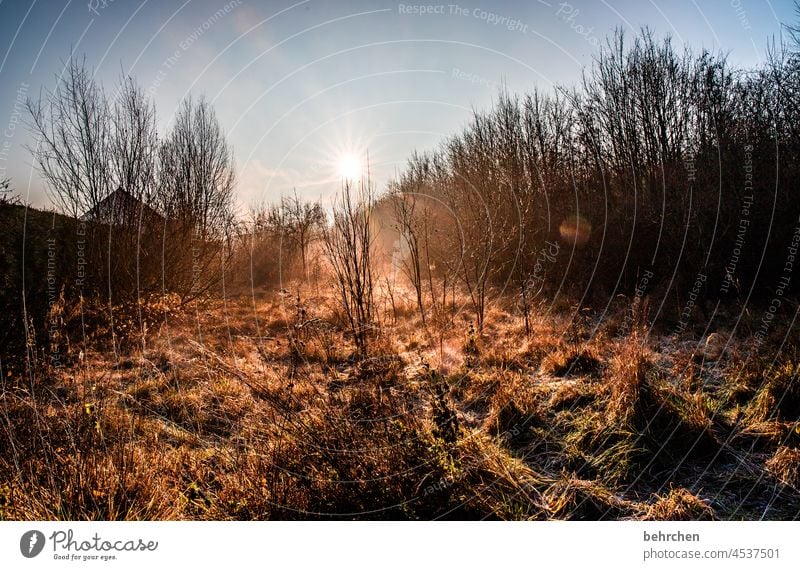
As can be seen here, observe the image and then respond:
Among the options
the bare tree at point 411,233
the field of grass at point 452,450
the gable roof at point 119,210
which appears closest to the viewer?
the field of grass at point 452,450

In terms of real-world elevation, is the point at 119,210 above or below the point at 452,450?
above

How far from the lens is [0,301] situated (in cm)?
592

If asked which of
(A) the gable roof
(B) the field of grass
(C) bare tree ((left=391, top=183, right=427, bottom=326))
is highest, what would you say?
(A) the gable roof

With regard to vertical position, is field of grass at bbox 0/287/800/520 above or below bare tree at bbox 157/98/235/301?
below

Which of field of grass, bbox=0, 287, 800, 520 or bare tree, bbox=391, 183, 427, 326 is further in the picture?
bare tree, bbox=391, 183, 427, 326

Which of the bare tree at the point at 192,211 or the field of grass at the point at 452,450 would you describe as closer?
the field of grass at the point at 452,450

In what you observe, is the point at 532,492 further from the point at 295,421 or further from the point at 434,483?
the point at 295,421

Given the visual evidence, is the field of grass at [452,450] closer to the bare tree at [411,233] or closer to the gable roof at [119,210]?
the bare tree at [411,233]

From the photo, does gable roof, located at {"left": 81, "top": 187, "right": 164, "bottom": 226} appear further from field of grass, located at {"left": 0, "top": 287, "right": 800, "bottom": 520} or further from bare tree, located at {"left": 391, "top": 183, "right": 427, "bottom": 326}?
bare tree, located at {"left": 391, "top": 183, "right": 427, "bottom": 326}

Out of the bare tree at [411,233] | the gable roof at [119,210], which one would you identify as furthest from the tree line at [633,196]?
the gable roof at [119,210]

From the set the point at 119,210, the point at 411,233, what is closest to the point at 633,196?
the point at 411,233

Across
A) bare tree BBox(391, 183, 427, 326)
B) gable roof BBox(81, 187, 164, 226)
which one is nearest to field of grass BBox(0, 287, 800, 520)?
bare tree BBox(391, 183, 427, 326)

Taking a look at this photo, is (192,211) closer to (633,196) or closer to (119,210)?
(119,210)

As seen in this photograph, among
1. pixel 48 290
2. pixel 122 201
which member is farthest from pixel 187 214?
pixel 48 290
